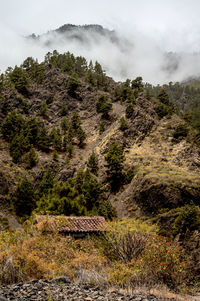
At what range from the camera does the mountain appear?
3722cm

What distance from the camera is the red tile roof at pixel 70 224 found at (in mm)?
20405

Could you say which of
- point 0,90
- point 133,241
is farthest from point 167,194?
point 0,90

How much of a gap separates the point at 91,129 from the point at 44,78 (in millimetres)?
27774

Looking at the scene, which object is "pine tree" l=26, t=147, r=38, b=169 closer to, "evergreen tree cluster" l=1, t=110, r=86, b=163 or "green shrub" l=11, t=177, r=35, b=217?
"evergreen tree cluster" l=1, t=110, r=86, b=163

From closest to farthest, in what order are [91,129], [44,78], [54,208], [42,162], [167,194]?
[54,208] < [167,194] < [42,162] < [91,129] < [44,78]

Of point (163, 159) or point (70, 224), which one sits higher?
point (163, 159)

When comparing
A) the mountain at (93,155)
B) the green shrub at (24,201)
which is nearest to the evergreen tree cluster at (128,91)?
the mountain at (93,155)

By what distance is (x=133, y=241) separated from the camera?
1912cm

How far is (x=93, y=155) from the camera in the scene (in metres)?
51.4

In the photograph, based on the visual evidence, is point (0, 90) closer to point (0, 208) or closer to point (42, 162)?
point (42, 162)

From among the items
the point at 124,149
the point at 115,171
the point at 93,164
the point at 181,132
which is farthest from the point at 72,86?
the point at 115,171

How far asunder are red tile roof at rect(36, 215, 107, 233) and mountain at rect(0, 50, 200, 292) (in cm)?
603

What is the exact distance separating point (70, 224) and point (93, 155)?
27992 mm

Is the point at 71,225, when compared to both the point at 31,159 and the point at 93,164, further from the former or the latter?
the point at 31,159
